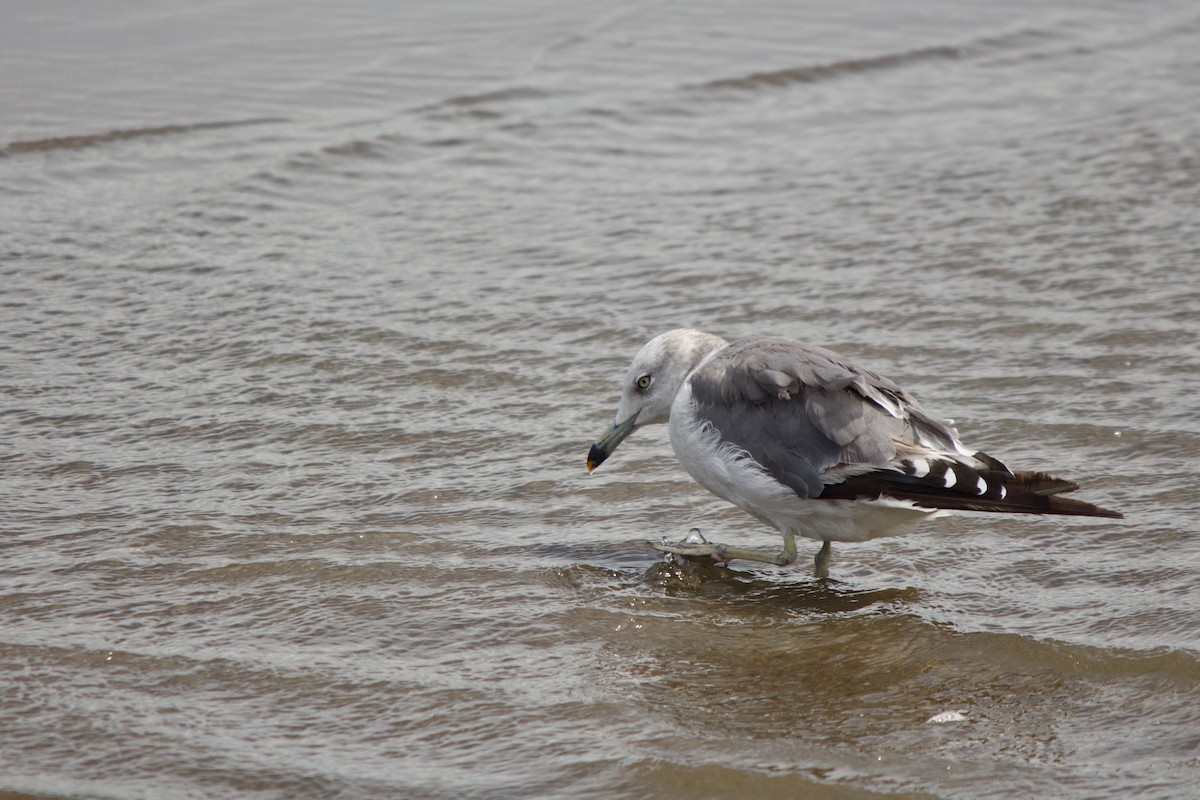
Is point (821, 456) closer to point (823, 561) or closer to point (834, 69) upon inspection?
point (823, 561)

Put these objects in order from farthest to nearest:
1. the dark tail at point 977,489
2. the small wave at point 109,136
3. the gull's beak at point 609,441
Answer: the small wave at point 109,136
the gull's beak at point 609,441
the dark tail at point 977,489

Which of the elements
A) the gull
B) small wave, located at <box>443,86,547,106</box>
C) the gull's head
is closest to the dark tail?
the gull

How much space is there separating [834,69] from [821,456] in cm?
877

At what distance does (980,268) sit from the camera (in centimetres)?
801

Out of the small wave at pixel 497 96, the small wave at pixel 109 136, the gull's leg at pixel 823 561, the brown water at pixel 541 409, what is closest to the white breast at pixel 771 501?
the gull's leg at pixel 823 561

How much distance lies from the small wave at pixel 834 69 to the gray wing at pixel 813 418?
782 centimetres

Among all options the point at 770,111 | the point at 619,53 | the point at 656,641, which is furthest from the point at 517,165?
the point at 656,641

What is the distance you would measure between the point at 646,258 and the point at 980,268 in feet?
6.37

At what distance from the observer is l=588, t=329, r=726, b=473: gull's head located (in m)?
5.58

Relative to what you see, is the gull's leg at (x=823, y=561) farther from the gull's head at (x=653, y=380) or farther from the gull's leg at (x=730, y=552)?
the gull's head at (x=653, y=380)

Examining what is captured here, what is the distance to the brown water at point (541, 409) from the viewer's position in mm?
4043

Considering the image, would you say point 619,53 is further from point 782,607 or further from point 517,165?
point 782,607

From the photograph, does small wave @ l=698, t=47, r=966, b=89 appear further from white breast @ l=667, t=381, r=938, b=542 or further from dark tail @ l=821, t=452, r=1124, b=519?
dark tail @ l=821, t=452, r=1124, b=519

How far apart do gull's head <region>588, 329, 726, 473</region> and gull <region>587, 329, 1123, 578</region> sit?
0.21 metres
